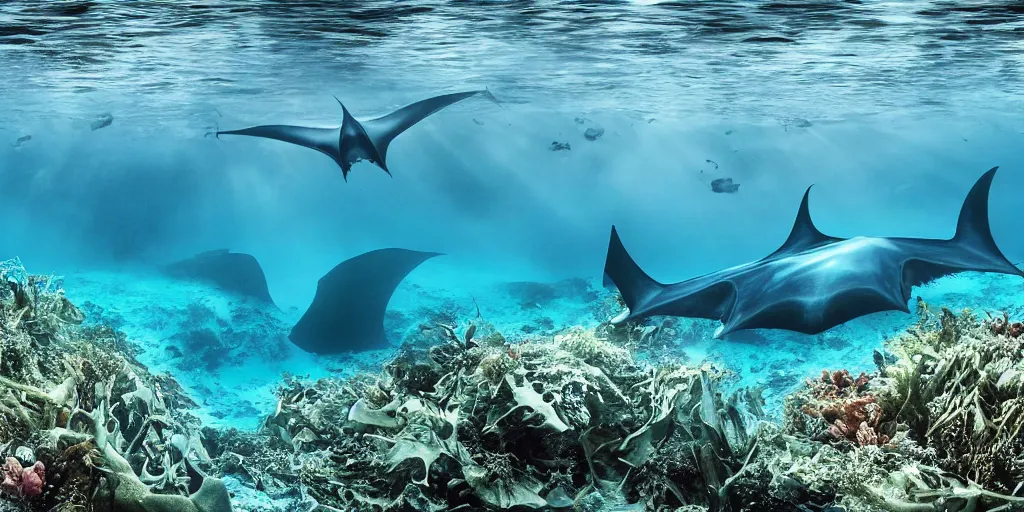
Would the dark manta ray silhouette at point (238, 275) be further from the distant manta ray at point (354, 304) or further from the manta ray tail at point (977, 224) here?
the manta ray tail at point (977, 224)

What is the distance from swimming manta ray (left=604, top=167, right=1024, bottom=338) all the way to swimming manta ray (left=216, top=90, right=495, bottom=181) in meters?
5.66

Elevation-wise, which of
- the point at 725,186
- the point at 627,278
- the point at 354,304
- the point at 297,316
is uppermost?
the point at 627,278

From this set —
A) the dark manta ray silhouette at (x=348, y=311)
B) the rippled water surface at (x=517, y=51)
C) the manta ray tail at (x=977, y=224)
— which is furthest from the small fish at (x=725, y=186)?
the manta ray tail at (x=977, y=224)

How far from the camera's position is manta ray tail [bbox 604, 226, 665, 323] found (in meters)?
6.89

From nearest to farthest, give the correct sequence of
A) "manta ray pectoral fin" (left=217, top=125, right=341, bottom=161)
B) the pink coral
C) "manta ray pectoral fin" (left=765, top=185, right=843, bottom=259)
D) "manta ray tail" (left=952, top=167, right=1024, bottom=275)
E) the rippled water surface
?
the pink coral
"manta ray tail" (left=952, top=167, right=1024, bottom=275)
"manta ray pectoral fin" (left=765, top=185, right=843, bottom=259)
the rippled water surface
"manta ray pectoral fin" (left=217, top=125, right=341, bottom=161)

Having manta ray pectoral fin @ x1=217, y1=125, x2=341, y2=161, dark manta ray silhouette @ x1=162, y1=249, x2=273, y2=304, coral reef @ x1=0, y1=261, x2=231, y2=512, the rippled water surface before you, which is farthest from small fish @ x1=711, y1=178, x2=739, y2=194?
coral reef @ x1=0, y1=261, x2=231, y2=512

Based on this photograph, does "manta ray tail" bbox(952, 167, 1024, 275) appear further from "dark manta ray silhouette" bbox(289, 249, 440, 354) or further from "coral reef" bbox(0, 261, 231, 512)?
"dark manta ray silhouette" bbox(289, 249, 440, 354)

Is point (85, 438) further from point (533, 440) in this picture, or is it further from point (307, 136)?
point (307, 136)

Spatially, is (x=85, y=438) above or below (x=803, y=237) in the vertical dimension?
above

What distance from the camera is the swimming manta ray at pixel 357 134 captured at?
1095cm

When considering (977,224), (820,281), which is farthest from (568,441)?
(977,224)

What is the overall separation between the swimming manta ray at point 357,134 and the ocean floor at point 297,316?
328 centimetres

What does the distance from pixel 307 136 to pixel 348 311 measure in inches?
158

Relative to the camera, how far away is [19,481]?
2760 mm
